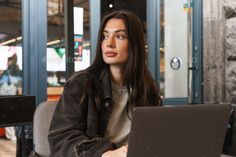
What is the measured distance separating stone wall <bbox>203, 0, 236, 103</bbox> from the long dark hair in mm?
1841

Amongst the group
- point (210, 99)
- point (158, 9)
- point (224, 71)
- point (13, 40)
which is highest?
point (158, 9)

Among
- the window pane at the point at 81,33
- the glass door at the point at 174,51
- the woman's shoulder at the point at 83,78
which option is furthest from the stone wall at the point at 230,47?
the woman's shoulder at the point at 83,78

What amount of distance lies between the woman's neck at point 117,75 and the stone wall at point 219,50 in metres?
1.91

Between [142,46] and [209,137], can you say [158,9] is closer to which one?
[142,46]

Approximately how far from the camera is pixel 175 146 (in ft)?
2.61

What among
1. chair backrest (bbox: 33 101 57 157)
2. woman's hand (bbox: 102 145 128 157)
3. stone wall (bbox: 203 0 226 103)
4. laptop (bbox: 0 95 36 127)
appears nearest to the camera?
woman's hand (bbox: 102 145 128 157)

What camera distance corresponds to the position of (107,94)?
118 cm

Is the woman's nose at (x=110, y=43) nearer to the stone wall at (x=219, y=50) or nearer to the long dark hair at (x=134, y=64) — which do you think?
the long dark hair at (x=134, y=64)

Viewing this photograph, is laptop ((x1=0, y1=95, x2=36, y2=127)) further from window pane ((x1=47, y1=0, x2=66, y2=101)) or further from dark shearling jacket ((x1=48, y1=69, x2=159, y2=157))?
dark shearling jacket ((x1=48, y1=69, x2=159, y2=157))

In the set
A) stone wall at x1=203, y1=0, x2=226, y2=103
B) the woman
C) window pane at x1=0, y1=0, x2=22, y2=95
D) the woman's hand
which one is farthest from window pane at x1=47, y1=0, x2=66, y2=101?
the woman's hand

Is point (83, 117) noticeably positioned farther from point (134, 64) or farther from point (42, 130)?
point (42, 130)

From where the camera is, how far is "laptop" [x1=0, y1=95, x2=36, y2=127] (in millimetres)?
2016

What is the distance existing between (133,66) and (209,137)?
1.46 feet

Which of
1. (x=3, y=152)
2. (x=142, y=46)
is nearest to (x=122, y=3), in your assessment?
(x=3, y=152)
